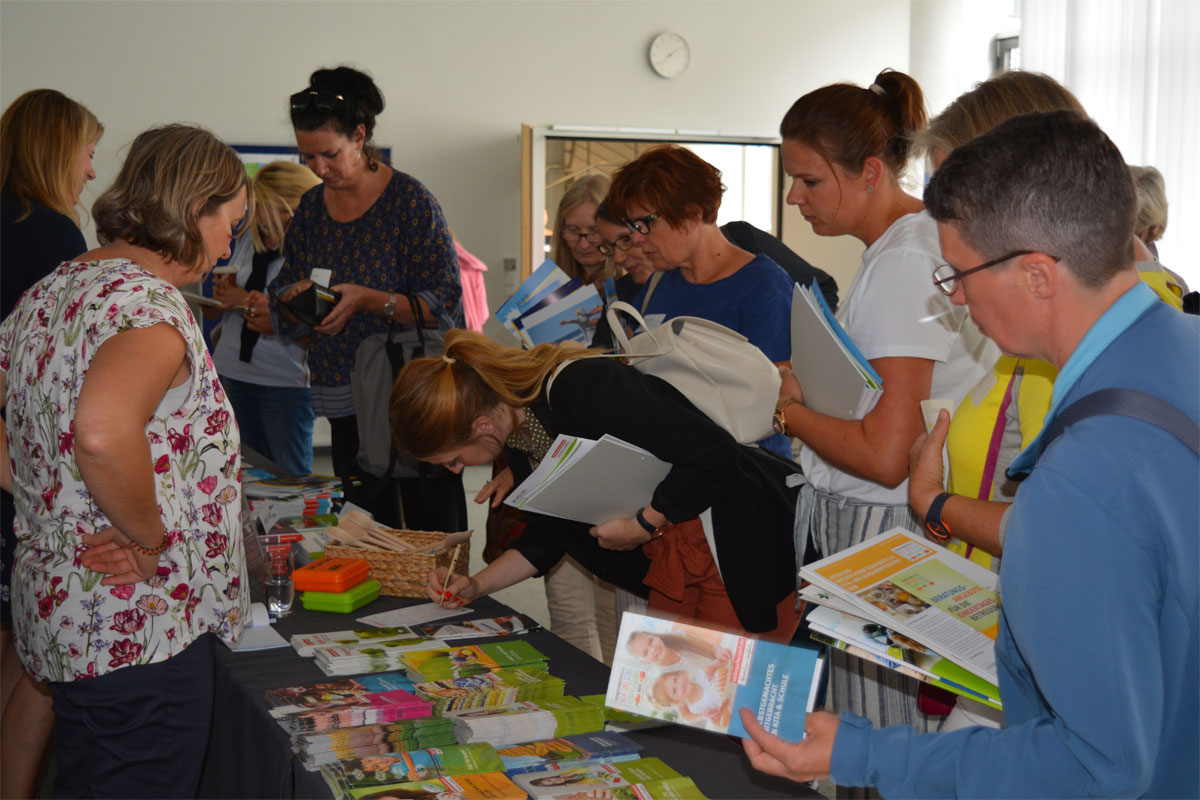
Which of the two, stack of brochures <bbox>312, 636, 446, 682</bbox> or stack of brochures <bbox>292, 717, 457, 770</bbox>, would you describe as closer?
stack of brochures <bbox>292, 717, 457, 770</bbox>

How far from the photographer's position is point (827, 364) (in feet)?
5.41

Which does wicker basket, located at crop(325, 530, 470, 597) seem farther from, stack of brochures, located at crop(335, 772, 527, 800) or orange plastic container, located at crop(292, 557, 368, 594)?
stack of brochures, located at crop(335, 772, 527, 800)

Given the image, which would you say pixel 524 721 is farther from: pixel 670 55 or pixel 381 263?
pixel 670 55

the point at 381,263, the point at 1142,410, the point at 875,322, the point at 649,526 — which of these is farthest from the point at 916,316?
the point at 381,263

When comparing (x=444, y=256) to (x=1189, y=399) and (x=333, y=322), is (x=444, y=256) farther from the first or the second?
(x=1189, y=399)

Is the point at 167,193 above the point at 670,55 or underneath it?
underneath

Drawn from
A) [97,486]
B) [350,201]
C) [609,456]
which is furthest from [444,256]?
[97,486]

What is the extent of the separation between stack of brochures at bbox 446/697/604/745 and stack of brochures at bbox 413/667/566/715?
2cm

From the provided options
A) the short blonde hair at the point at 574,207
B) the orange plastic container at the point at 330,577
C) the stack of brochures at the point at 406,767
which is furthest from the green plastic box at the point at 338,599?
the short blonde hair at the point at 574,207

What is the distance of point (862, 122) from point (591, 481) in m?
0.80

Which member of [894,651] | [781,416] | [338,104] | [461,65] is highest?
[461,65]

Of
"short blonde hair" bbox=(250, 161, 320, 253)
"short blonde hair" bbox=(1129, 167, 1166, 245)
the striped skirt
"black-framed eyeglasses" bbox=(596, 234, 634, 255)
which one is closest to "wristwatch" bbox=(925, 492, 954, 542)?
the striped skirt

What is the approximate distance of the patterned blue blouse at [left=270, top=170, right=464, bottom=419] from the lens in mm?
3008

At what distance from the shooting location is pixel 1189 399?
2.73 feet
